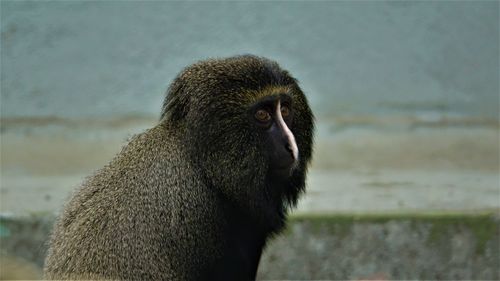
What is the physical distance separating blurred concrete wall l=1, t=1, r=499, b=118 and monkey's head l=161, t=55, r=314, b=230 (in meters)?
3.56

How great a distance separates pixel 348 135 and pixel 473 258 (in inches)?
86.9

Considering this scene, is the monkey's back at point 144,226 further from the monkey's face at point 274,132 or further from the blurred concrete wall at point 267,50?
the blurred concrete wall at point 267,50

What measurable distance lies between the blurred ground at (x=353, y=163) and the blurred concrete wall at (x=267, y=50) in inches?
5.2

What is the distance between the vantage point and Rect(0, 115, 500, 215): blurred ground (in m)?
6.57

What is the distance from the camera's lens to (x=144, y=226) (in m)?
4.18

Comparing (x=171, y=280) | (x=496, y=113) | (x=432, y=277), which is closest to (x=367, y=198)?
(x=432, y=277)

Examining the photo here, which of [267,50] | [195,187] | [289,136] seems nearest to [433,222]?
[289,136]

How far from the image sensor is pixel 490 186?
6961 mm

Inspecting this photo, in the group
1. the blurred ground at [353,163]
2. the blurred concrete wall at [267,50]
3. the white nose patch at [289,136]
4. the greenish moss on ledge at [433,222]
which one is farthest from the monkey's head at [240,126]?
the blurred concrete wall at [267,50]

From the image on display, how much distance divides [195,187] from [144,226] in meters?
0.27

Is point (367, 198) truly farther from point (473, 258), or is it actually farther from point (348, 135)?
point (348, 135)

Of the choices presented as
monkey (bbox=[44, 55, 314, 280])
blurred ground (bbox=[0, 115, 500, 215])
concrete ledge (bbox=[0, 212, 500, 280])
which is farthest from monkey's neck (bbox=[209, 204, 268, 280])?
blurred ground (bbox=[0, 115, 500, 215])

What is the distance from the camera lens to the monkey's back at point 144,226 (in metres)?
4.13

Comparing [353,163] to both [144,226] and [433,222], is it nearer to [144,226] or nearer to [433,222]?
[433,222]
